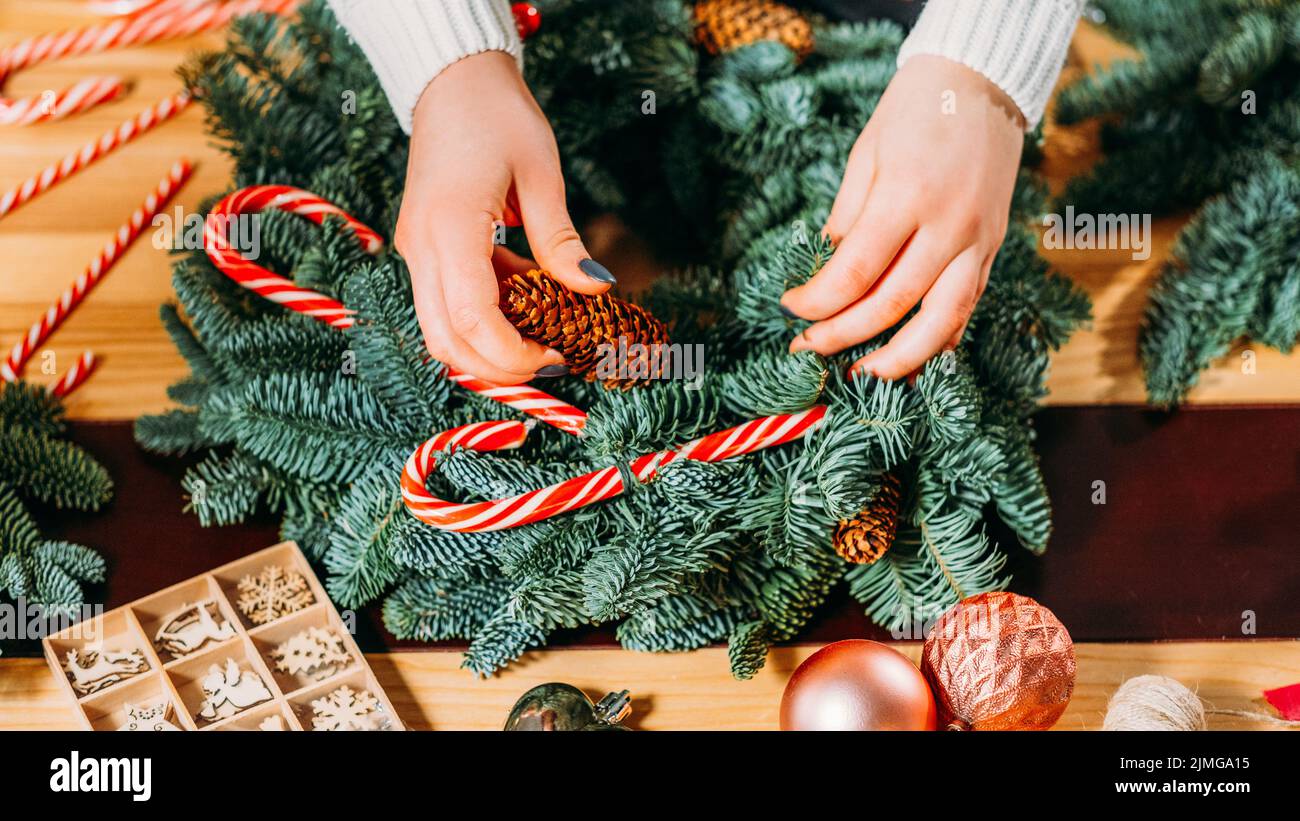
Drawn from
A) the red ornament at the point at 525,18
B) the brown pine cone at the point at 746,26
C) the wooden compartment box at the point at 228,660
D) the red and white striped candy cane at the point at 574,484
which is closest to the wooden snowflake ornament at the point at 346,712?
the wooden compartment box at the point at 228,660

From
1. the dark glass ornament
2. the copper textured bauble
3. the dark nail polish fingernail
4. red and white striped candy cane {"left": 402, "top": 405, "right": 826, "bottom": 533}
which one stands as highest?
the dark nail polish fingernail

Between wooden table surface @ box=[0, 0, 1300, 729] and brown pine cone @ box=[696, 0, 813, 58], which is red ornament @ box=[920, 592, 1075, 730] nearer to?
wooden table surface @ box=[0, 0, 1300, 729]

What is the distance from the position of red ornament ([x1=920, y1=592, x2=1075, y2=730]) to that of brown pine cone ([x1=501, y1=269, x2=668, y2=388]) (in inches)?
11.1

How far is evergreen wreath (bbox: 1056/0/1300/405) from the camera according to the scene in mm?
948

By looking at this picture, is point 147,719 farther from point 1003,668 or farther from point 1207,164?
point 1207,164

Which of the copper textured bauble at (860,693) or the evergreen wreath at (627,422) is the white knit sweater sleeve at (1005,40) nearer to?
the evergreen wreath at (627,422)

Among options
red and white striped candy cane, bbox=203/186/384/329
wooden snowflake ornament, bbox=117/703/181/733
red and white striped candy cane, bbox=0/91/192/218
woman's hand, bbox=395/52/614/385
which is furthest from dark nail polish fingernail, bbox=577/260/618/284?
red and white striped candy cane, bbox=0/91/192/218

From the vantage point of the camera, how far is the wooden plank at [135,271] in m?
0.94

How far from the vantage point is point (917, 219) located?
698mm

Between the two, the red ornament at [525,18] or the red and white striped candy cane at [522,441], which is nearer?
the red and white striped candy cane at [522,441]

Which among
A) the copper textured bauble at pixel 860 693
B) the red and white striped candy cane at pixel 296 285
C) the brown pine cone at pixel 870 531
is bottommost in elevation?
the copper textured bauble at pixel 860 693

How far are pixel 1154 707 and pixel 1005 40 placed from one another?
47 centimetres

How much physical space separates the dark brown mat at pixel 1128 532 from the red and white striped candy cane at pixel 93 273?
9cm
